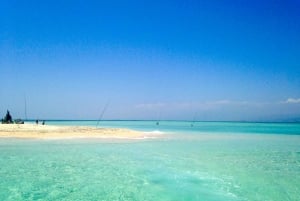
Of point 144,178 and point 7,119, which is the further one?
point 7,119

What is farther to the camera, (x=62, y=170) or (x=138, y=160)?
(x=138, y=160)

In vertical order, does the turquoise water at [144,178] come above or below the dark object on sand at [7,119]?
below

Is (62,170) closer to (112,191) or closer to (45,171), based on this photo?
(45,171)

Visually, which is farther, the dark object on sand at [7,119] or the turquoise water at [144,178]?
the dark object on sand at [7,119]

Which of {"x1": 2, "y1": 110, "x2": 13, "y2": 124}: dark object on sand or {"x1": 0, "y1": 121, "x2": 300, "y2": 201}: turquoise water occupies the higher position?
{"x1": 2, "y1": 110, "x2": 13, "y2": 124}: dark object on sand

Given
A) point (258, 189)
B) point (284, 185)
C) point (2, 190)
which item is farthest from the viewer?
point (284, 185)

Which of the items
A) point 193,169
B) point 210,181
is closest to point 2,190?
point 210,181

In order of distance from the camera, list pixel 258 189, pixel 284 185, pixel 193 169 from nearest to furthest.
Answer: pixel 258 189 → pixel 284 185 → pixel 193 169

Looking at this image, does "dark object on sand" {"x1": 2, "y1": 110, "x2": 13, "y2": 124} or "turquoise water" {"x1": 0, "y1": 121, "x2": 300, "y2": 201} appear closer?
"turquoise water" {"x1": 0, "y1": 121, "x2": 300, "y2": 201}

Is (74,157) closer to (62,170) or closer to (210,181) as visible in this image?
(62,170)

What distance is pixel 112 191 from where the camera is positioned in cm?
1017

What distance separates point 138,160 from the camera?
17.2m

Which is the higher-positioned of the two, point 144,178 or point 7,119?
point 7,119

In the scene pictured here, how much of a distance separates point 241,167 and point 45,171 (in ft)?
28.2
